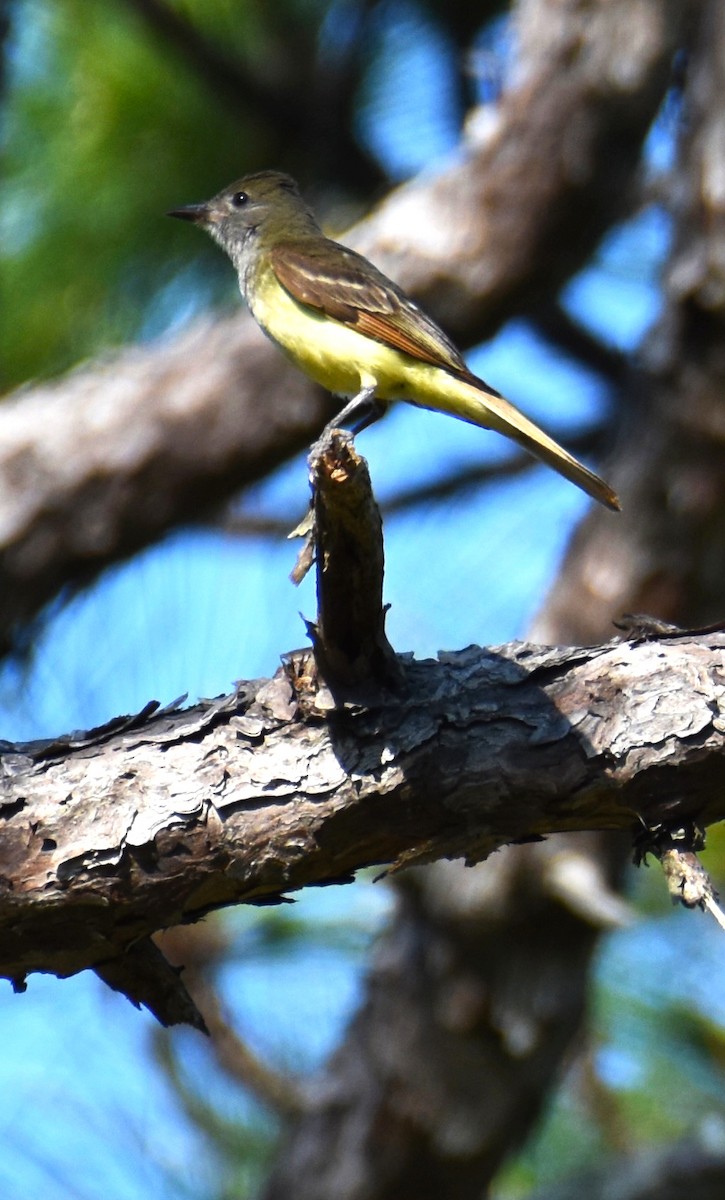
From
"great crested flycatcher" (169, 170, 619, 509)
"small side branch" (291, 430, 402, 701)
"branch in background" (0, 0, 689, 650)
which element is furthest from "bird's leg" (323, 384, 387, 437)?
"branch in background" (0, 0, 689, 650)

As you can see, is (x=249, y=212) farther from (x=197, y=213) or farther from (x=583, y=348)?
(x=583, y=348)

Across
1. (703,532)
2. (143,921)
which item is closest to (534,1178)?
(703,532)

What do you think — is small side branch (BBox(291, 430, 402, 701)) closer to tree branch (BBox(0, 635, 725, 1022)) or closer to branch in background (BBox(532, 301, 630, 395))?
tree branch (BBox(0, 635, 725, 1022))

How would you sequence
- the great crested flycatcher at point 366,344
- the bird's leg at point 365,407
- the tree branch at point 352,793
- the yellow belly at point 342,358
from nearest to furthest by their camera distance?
the tree branch at point 352,793, the bird's leg at point 365,407, the great crested flycatcher at point 366,344, the yellow belly at point 342,358

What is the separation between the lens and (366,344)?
15.1 feet

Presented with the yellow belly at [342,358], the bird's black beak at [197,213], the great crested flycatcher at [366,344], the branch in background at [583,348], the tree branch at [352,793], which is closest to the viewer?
the tree branch at [352,793]

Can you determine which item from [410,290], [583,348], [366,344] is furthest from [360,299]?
[583,348]

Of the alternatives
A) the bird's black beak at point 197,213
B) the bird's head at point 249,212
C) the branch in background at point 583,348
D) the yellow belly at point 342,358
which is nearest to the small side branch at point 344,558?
the yellow belly at point 342,358

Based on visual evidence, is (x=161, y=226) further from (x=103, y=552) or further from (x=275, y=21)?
(x=103, y=552)

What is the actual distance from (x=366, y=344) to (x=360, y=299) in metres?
0.25

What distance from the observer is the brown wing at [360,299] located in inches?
180

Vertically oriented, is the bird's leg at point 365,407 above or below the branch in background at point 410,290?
below

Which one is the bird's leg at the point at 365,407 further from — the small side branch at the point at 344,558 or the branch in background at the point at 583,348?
the branch in background at the point at 583,348

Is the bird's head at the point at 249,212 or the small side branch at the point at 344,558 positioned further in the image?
the bird's head at the point at 249,212
